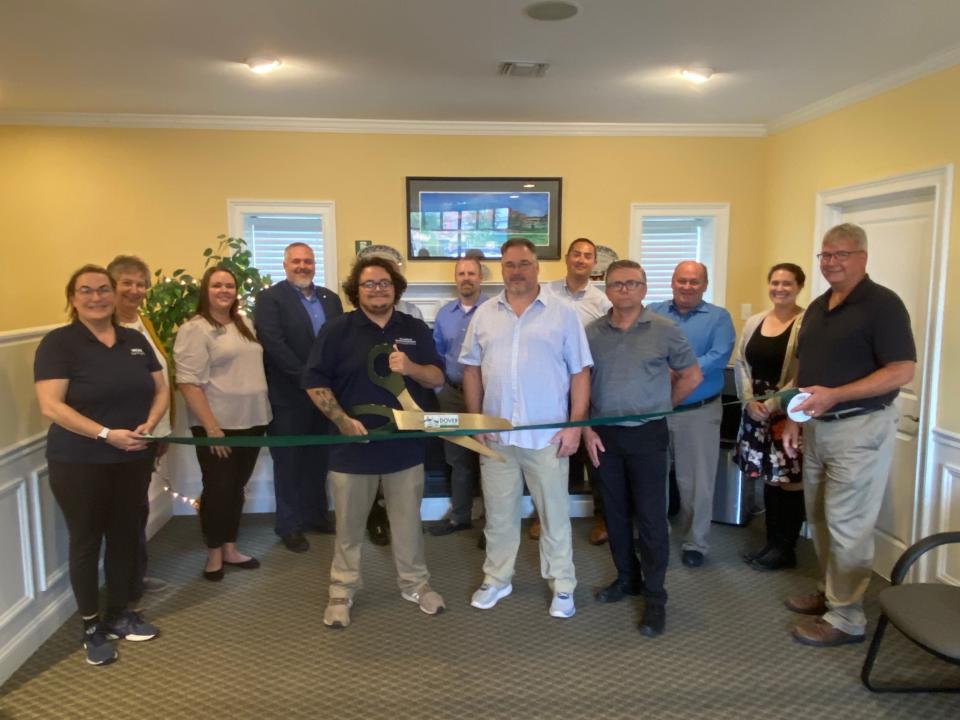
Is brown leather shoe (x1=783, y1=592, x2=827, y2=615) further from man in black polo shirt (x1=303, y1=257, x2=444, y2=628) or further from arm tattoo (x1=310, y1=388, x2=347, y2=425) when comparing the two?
arm tattoo (x1=310, y1=388, x2=347, y2=425)

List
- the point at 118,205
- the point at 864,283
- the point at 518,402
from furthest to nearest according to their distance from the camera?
the point at 118,205
the point at 518,402
the point at 864,283

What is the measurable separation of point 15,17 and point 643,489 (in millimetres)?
3251

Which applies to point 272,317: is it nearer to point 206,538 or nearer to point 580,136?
point 206,538

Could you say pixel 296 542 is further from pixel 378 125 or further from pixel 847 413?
pixel 378 125

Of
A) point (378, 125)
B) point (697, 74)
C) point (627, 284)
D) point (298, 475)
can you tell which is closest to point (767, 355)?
point (627, 284)

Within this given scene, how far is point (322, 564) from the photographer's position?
3.39 meters

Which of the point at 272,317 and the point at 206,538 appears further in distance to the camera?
the point at 272,317

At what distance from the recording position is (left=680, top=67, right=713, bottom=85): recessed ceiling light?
346 centimetres

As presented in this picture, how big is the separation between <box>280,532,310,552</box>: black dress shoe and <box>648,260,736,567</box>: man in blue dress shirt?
6.65 feet

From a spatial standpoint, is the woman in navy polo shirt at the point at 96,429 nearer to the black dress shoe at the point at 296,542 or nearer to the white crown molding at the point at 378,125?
the black dress shoe at the point at 296,542

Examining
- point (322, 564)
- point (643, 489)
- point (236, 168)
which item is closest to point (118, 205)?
point (236, 168)

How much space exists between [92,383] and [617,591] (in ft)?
7.57

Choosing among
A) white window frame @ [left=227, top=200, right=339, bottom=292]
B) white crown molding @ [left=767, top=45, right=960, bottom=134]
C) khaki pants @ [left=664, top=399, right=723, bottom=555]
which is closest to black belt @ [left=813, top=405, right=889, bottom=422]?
khaki pants @ [left=664, top=399, right=723, bottom=555]

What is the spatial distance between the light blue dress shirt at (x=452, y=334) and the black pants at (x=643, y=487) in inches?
45.6
